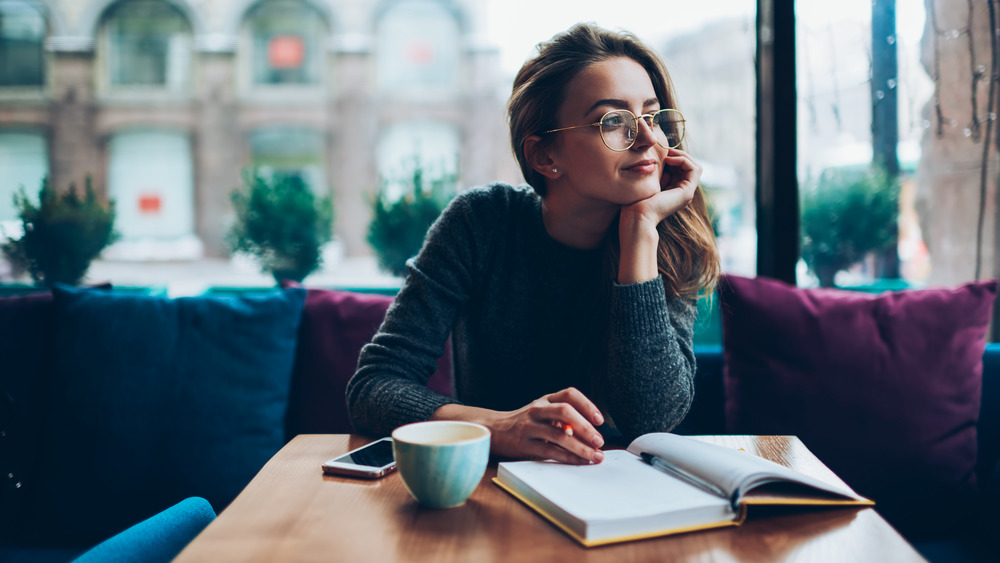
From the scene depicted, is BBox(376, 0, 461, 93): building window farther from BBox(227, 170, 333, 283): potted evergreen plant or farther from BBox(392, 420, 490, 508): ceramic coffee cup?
BBox(392, 420, 490, 508): ceramic coffee cup

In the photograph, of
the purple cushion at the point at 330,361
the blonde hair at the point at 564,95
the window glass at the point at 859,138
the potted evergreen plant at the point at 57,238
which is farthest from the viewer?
the potted evergreen plant at the point at 57,238

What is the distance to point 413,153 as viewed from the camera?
8.53 ft

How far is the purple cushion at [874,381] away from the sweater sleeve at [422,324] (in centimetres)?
76

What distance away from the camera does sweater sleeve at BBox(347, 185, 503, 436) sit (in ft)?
3.39

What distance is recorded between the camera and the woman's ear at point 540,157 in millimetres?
1304

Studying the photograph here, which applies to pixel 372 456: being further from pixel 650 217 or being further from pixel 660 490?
pixel 650 217

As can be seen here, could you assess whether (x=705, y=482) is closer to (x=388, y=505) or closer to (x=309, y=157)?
(x=388, y=505)

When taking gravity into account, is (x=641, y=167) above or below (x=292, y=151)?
below

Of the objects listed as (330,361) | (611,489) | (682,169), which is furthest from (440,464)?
(330,361)

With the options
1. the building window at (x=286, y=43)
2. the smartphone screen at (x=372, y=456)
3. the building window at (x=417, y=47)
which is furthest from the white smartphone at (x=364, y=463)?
the building window at (x=286, y=43)

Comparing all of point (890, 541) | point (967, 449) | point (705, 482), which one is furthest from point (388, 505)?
point (967, 449)

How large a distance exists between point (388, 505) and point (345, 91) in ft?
8.57

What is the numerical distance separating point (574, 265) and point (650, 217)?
20 centimetres

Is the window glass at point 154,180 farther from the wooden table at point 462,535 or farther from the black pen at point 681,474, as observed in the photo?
the black pen at point 681,474
